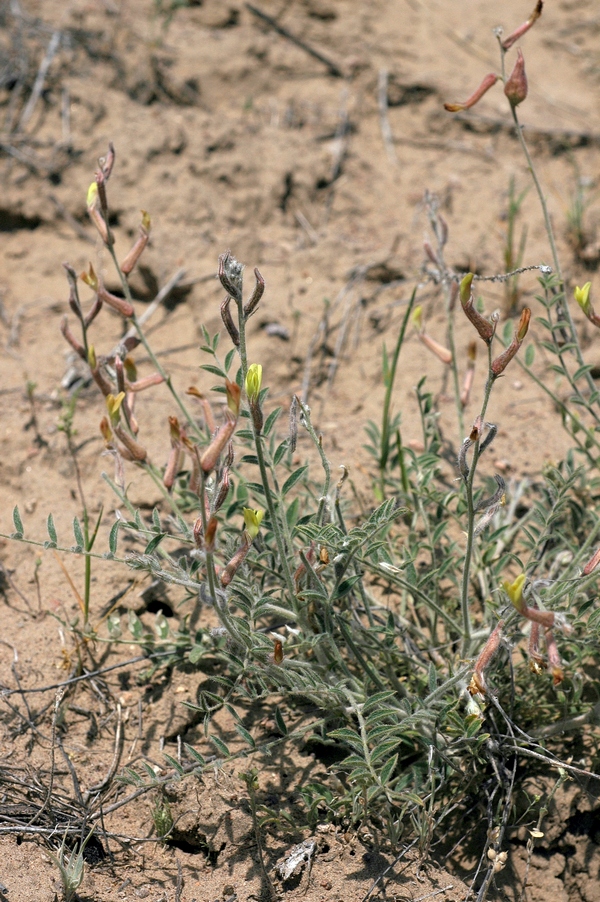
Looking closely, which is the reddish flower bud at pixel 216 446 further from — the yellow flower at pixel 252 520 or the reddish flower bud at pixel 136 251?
the reddish flower bud at pixel 136 251

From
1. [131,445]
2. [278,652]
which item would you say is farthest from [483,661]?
[131,445]

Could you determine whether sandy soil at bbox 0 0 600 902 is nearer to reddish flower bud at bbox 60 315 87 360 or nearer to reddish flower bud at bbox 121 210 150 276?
reddish flower bud at bbox 60 315 87 360

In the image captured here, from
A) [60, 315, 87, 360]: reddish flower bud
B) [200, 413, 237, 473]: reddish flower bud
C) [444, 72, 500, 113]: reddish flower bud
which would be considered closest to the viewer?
[200, 413, 237, 473]: reddish flower bud

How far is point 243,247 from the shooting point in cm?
373

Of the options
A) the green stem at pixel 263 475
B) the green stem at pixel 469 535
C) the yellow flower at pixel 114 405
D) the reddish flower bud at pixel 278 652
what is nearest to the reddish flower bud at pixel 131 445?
the yellow flower at pixel 114 405

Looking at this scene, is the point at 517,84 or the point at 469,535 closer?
the point at 469,535

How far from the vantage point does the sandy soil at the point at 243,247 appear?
87.7 inches

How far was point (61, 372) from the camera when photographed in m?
3.41

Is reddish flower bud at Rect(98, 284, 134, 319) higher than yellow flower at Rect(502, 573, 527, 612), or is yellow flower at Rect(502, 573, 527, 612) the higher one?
yellow flower at Rect(502, 573, 527, 612)

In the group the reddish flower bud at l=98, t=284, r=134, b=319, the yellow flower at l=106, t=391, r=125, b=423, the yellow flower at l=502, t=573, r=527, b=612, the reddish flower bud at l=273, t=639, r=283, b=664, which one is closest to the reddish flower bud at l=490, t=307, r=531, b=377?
the yellow flower at l=502, t=573, r=527, b=612

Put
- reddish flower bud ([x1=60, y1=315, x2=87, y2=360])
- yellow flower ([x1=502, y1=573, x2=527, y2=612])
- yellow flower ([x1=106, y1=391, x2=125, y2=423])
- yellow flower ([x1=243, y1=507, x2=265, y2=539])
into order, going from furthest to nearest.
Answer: reddish flower bud ([x1=60, y1=315, x2=87, y2=360]), yellow flower ([x1=106, y1=391, x2=125, y2=423]), yellow flower ([x1=243, y1=507, x2=265, y2=539]), yellow flower ([x1=502, y1=573, x2=527, y2=612])

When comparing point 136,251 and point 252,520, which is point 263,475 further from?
point 136,251

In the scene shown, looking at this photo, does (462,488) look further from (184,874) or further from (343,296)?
(343,296)

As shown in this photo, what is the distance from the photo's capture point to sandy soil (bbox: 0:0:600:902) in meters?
2.23
